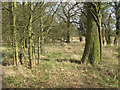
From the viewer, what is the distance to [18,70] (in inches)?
247

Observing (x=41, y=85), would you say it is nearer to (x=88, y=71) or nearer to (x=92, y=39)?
(x=88, y=71)

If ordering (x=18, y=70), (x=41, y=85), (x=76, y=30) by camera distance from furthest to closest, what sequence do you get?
(x=76, y=30)
(x=18, y=70)
(x=41, y=85)

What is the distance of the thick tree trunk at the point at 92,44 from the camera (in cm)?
761

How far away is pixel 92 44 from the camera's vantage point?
7.66 meters

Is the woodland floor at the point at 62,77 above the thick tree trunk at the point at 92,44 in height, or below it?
below

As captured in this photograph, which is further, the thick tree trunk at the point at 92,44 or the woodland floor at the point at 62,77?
the thick tree trunk at the point at 92,44

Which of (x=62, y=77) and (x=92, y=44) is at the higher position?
(x=92, y=44)

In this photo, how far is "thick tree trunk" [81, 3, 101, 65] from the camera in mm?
7609

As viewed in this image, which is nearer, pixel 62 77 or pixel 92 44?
pixel 62 77

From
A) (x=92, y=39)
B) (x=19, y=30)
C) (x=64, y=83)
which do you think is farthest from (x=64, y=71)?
(x=19, y=30)

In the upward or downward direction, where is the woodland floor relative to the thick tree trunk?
downward

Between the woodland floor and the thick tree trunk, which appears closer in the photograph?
the woodland floor

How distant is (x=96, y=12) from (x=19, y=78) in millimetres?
6145

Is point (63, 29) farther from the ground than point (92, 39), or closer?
farther from the ground
